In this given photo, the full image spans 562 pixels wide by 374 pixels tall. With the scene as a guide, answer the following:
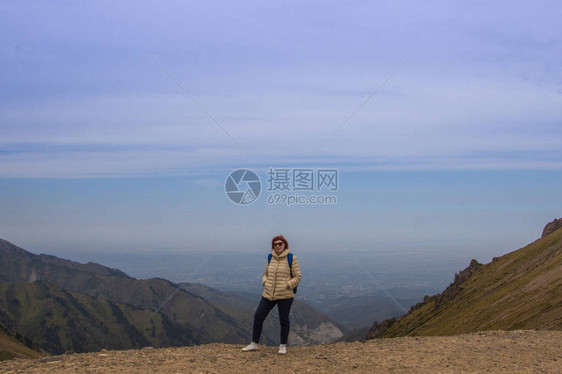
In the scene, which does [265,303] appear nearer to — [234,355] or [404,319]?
[234,355]

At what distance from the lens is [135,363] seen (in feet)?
54.2

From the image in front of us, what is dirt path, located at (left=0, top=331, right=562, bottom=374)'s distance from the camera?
16.1 metres

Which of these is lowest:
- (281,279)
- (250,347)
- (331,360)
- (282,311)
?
(331,360)

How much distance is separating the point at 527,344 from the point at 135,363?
15.5 meters

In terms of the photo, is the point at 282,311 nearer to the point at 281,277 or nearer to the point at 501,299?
the point at 281,277

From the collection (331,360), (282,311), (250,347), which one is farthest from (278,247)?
(331,360)

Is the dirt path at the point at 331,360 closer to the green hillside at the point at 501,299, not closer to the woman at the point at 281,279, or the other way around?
the woman at the point at 281,279

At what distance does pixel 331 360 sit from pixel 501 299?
196ft

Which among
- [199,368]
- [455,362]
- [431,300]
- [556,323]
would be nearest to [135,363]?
[199,368]

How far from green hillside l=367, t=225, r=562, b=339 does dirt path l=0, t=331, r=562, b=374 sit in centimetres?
1840

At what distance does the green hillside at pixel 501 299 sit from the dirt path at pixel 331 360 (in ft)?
60.4

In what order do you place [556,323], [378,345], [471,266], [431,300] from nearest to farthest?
[378,345] < [556,323] < [471,266] < [431,300]

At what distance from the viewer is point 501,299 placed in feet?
228

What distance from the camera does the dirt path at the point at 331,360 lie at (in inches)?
633
